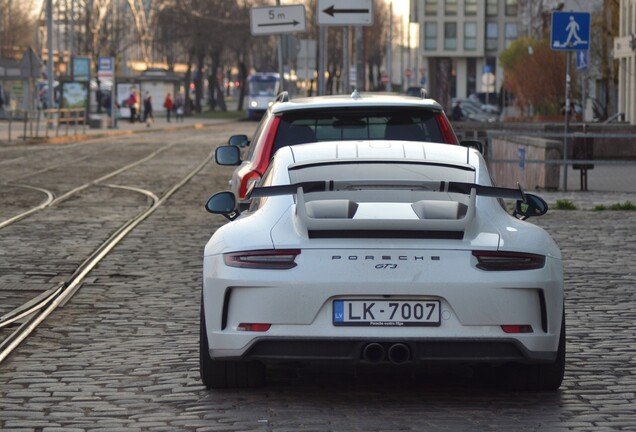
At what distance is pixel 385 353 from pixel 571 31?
18741 millimetres

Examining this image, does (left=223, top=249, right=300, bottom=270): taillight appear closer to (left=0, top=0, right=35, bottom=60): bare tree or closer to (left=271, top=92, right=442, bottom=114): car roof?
(left=271, top=92, right=442, bottom=114): car roof

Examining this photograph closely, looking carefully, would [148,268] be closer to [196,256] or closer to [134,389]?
[196,256]

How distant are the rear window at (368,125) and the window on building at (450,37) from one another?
428ft

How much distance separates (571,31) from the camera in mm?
25094

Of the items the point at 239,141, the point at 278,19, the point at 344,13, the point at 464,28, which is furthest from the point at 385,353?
the point at 464,28

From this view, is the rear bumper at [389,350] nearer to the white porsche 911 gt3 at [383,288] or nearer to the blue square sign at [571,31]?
the white porsche 911 gt3 at [383,288]

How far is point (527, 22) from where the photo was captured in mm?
97188

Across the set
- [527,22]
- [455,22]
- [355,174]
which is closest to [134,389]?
[355,174]

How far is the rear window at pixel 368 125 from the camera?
435 inches

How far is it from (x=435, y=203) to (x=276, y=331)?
3.15 feet

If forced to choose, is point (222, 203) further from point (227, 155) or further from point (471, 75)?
point (471, 75)

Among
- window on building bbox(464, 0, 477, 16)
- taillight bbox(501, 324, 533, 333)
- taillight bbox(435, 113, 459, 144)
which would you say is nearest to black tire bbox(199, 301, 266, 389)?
taillight bbox(501, 324, 533, 333)

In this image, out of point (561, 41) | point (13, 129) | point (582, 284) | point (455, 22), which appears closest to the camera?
point (582, 284)

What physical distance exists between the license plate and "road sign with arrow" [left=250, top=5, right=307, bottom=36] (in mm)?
23910
